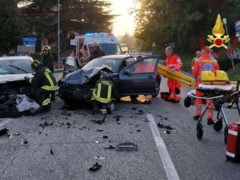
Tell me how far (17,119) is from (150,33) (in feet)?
188

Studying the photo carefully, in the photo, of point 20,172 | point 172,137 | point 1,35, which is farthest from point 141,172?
point 1,35

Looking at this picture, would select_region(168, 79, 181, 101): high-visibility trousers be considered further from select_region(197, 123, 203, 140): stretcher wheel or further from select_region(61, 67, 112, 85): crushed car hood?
select_region(197, 123, 203, 140): stretcher wheel

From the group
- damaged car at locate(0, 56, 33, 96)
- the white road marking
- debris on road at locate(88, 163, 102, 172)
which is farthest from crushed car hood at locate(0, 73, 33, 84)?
debris on road at locate(88, 163, 102, 172)

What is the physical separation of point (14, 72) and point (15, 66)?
40cm

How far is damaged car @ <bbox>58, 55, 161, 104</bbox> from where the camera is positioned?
9.84m

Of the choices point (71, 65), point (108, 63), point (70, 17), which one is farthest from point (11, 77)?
Result: point (70, 17)

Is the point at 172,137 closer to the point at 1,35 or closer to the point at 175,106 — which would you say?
the point at 175,106

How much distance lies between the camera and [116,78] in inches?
417

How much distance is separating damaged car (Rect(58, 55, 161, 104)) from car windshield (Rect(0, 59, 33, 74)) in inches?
56.2

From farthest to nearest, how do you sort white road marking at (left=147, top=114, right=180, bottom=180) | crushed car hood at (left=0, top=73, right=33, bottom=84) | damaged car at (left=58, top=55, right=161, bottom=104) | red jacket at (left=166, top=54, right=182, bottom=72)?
red jacket at (left=166, top=54, right=182, bottom=72) < damaged car at (left=58, top=55, right=161, bottom=104) < crushed car hood at (left=0, top=73, right=33, bottom=84) < white road marking at (left=147, top=114, right=180, bottom=180)

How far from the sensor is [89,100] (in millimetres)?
9758

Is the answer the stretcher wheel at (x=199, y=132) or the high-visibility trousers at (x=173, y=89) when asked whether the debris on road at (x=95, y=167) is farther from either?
the high-visibility trousers at (x=173, y=89)

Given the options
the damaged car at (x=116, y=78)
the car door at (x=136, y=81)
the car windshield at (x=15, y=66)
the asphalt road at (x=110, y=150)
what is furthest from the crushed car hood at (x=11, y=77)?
the car door at (x=136, y=81)

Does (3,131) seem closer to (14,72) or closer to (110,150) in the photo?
(110,150)
